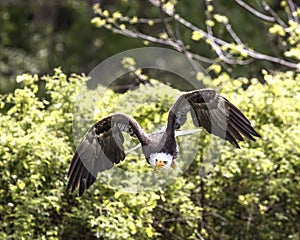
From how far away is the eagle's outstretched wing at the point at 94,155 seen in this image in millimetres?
6727

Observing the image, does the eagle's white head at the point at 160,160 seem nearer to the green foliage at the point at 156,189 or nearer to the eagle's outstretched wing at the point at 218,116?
the eagle's outstretched wing at the point at 218,116

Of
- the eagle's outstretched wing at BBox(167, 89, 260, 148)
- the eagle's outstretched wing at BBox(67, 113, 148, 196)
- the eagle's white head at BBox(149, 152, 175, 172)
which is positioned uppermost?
the eagle's outstretched wing at BBox(67, 113, 148, 196)

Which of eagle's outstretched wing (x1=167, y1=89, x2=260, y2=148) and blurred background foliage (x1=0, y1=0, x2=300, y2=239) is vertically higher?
blurred background foliage (x1=0, y1=0, x2=300, y2=239)

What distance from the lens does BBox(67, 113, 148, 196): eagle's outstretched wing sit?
22.1ft

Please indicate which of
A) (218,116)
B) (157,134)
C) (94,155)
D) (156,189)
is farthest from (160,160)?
(156,189)

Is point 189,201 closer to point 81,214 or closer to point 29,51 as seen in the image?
point 81,214

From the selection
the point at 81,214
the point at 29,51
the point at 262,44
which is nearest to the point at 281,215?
the point at 81,214

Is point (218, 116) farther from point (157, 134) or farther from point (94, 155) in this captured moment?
point (94, 155)

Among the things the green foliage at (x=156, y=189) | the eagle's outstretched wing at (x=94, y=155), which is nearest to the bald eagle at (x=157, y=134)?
the eagle's outstretched wing at (x=94, y=155)

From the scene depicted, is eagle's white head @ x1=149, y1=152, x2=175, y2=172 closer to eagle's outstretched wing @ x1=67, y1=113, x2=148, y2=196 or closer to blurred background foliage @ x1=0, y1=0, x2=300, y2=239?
eagle's outstretched wing @ x1=67, y1=113, x2=148, y2=196

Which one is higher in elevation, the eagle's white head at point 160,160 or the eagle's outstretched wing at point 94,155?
the eagle's outstretched wing at point 94,155

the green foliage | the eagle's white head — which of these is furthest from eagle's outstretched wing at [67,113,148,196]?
the eagle's white head

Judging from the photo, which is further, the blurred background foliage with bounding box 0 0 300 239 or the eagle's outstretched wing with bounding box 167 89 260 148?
the blurred background foliage with bounding box 0 0 300 239

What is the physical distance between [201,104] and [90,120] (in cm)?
126
